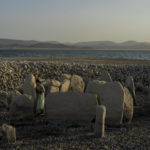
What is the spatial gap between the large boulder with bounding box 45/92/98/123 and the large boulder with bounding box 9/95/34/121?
2.75 ft

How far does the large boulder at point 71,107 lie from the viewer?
8.50 meters

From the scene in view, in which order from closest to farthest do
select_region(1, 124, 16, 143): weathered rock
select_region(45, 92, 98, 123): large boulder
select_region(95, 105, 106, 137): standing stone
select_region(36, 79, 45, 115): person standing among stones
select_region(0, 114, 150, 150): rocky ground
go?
select_region(0, 114, 150, 150): rocky ground < select_region(1, 124, 16, 143): weathered rock < select_region(95, 105, 106, 137): standing stone < select_region(45, 92, 98, 123): large boulder < select_region(36, 79, 45, 115): person standing among stones

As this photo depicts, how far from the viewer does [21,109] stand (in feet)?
29.5

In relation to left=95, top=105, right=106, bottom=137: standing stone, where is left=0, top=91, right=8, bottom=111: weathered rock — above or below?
A: below

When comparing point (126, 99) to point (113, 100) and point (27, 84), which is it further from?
point (27, 84)

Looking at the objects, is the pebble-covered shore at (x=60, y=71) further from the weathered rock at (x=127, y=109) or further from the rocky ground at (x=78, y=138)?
the rocky ground at (x=78, y=138)

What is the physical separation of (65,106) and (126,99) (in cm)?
216

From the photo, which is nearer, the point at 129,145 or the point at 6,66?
the point at 129,145

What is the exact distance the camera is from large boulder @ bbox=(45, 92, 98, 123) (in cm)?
850

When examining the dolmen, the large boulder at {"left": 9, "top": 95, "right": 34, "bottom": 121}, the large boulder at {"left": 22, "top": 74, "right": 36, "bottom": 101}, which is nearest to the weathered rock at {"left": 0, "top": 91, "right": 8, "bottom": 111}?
the large boulder at {"left": 22, "top": 74, "right": 36, "bottom": 101}

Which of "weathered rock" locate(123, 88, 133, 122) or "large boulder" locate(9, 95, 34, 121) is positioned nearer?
"weathered rock" locate(123, 88, 133, 122)

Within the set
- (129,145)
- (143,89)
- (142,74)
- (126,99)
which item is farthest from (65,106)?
(142,74)

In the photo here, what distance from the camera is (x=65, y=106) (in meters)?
8.54

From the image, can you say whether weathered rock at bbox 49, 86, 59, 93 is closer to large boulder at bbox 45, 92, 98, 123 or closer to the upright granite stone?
large boulder at bbox 45, 92, 98, 123
